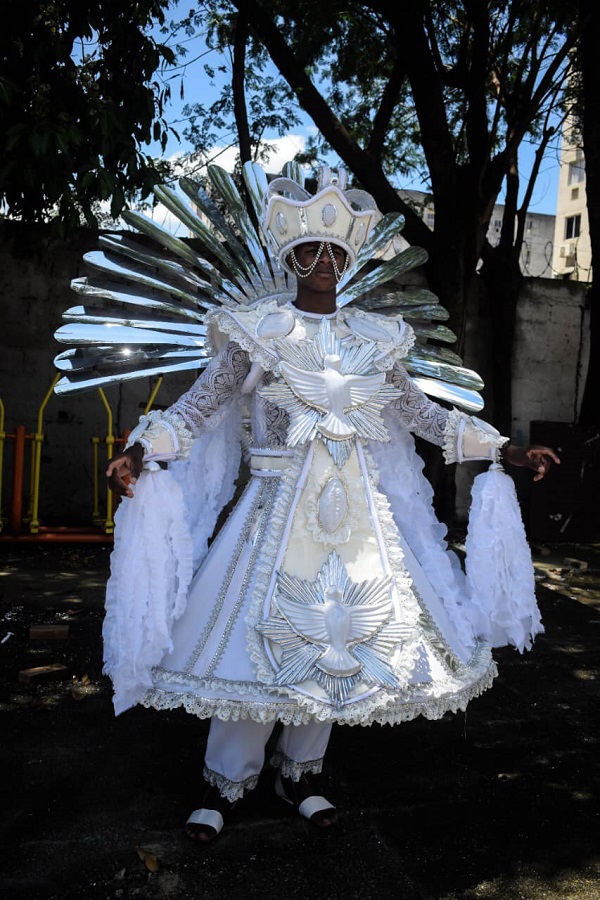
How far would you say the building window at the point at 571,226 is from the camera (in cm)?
3070

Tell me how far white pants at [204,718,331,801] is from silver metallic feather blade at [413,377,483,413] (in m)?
1.30

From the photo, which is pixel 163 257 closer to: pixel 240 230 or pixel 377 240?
pixel 240 230

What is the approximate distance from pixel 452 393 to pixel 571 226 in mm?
31175

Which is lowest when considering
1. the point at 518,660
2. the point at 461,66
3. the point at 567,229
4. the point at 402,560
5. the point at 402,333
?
the point at 518,660

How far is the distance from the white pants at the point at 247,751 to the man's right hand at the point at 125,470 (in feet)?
2.68

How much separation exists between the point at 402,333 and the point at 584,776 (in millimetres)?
1891

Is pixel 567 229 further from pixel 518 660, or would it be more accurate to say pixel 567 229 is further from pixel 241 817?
pixel 241 817

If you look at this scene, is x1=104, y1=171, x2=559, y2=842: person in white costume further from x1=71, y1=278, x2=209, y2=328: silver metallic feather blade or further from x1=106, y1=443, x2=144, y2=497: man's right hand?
x1=71, y1=278, x2=209, y2=328: silver metallic feather blade

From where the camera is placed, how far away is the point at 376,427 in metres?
2.68

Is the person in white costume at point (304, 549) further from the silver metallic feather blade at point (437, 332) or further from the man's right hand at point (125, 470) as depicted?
the silver metallic feather blade at point (437, 332)

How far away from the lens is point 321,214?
2596 mm

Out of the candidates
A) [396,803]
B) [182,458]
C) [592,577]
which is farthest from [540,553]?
[182,458]

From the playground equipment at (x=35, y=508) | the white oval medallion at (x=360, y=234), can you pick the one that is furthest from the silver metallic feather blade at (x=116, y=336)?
the playground equipment at (x=35, y=508)

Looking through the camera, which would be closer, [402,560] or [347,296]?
[402,560]
